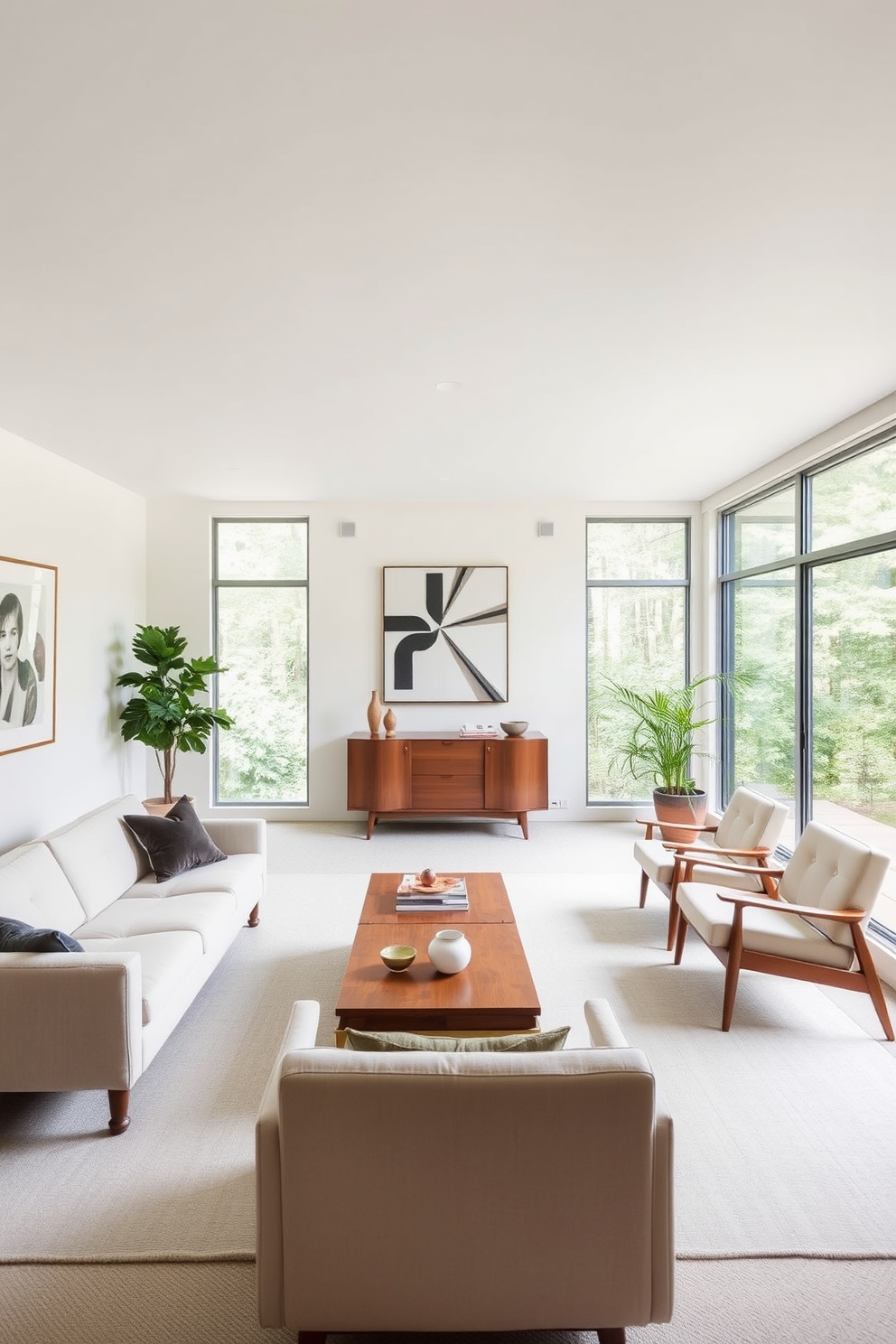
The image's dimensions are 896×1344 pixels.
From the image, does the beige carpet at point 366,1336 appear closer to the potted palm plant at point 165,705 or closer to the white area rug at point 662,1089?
the white area rug at point 662,1089

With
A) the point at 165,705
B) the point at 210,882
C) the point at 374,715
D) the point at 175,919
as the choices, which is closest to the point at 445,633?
the point at 374,715

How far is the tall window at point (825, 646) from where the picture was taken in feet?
12.8

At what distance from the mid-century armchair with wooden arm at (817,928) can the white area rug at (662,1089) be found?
0.25m

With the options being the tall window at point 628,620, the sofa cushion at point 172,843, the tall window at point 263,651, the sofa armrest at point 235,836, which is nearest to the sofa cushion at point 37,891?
the sofa cushion at point 172,843

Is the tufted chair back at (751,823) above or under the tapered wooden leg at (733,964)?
above

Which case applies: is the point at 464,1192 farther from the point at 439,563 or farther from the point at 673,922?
the point at 439,563

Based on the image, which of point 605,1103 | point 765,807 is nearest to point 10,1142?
point 605,1103

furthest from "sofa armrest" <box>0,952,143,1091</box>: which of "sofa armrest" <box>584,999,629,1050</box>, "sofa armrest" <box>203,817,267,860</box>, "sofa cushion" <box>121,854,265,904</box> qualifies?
"sofa armrest" <box>203,817,267,860</box>

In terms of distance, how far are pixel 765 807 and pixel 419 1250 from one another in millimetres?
3156

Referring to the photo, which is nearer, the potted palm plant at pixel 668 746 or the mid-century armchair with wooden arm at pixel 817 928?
the mid-century armchair with wooden arm at pixel 817 928

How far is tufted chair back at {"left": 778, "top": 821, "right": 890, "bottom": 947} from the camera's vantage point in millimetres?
3037

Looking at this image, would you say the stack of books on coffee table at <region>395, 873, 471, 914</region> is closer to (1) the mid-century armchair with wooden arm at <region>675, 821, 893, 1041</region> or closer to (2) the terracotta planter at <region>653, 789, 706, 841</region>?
(1) the mid-century armchair with wooden arm at <region>675, 821, 893, 1041</region>

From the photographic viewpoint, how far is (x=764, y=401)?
3877mm

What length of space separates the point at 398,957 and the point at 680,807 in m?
3.62
